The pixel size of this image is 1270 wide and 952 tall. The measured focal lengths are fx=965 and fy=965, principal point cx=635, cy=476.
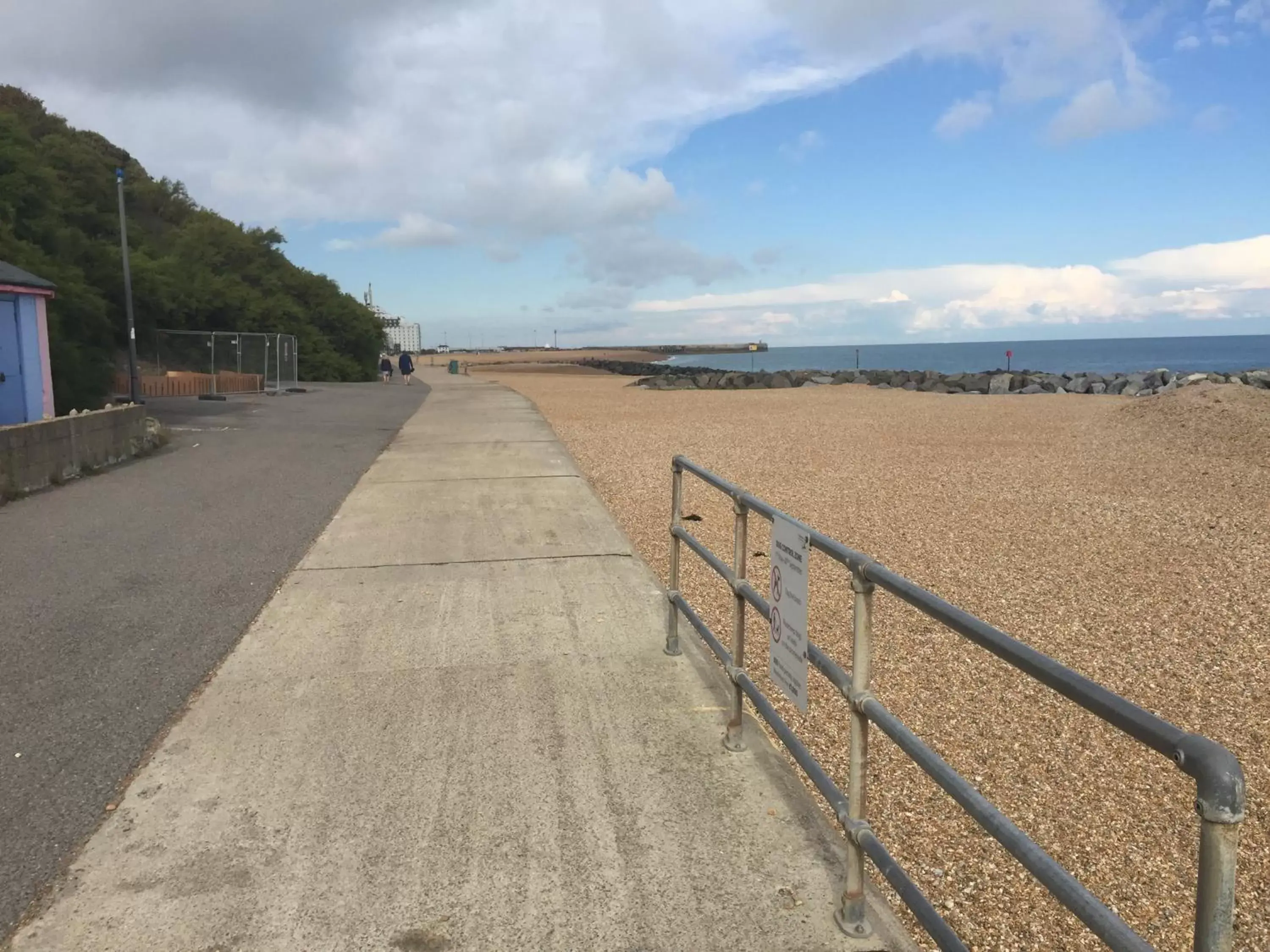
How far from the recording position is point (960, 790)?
215 centimetres

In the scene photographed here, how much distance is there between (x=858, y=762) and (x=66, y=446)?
1045 centimetres

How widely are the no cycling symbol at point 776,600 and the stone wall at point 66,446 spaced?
8666 mm

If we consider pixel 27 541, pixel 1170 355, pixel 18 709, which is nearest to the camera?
pixel 18 709

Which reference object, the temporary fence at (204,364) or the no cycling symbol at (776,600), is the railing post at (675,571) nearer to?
the no cycling symbol at (776,600)

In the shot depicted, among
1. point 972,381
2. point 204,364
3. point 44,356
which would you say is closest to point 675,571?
point 44,356

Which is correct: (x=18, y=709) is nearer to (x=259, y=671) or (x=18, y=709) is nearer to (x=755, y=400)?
(x=259, y=671)

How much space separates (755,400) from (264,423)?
15.8 meters

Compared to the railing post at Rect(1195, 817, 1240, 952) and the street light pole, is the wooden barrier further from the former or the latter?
the railing post at Rect(1195, 817, 1240, 952)

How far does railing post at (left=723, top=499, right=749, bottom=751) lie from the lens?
3.84 m

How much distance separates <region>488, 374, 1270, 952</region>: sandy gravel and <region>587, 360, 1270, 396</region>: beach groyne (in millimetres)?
19179

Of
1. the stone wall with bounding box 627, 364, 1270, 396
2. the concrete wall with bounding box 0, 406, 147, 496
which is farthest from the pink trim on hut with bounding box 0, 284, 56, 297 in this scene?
the stone wall with bounding box 627, 364, 1270, 396

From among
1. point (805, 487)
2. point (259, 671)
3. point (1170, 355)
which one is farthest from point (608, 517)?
point (1170, 355)

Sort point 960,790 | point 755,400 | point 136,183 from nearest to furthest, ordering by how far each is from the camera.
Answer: point 960,790 → point 755,400 → point 136,183

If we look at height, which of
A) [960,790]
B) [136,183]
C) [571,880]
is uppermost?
[136,183]
